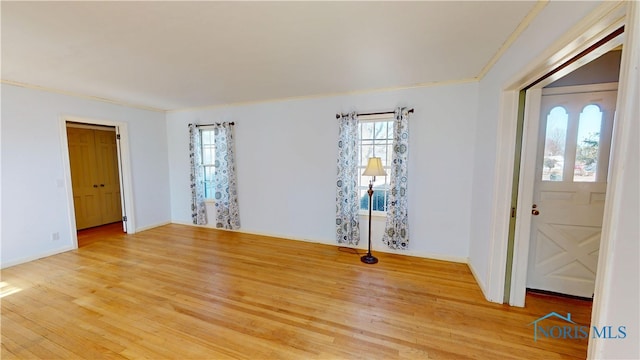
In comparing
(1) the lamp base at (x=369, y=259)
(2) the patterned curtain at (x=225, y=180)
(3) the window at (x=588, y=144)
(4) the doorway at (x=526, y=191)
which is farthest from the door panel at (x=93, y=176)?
(3) the window at (x=588, y=144)

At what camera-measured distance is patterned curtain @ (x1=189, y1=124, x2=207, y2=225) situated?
5051 mm

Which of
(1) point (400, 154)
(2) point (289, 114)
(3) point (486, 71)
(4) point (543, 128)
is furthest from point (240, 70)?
A: (4) point (543, 128)

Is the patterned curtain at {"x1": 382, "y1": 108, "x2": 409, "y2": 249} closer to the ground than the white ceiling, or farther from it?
closer to the ground

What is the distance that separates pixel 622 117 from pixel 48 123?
19.3ft

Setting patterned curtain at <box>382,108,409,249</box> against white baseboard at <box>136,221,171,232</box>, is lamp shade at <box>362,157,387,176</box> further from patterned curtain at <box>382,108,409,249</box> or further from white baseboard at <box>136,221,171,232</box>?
white baseboard at <box>136,221,171,232</box>

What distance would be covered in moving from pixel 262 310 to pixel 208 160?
373cm

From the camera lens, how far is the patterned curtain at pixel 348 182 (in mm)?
3830

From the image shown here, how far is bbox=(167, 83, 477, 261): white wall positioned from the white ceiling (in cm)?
40

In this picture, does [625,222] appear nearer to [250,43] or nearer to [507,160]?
[507,160]

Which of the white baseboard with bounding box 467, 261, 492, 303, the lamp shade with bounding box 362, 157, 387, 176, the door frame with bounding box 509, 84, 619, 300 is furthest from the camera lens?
the lamp shade with bounding box 362, 157, 387, 176

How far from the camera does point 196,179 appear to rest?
5.11m

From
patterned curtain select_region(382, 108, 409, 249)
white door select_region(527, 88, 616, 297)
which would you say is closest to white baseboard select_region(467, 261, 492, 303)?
white door select_region(527, 88, 616, 297)

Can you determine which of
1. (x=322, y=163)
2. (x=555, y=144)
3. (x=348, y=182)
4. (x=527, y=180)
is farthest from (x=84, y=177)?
(x=555, y=144)

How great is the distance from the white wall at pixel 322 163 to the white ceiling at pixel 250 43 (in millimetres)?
399
